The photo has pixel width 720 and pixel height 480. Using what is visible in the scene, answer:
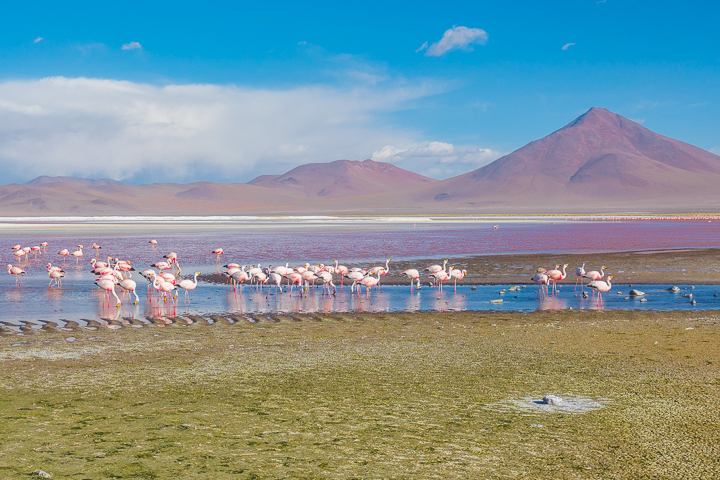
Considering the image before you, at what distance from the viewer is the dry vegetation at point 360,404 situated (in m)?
5.51

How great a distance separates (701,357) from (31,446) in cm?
863

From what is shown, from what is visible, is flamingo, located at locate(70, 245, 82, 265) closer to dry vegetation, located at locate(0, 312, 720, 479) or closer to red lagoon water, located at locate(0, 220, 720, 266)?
red lagoon water, located at locate(0, 220, 720, 266)

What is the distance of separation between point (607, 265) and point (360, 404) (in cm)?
2093

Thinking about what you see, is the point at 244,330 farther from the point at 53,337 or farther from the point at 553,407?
the point at 553,407


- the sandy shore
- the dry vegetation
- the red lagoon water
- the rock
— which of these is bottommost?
the dry vegetation

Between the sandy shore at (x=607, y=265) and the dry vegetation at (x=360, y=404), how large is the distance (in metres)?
9.96

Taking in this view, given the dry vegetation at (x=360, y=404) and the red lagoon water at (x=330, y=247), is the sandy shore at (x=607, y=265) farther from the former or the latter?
the dry vegetation at (x=360, y=404)

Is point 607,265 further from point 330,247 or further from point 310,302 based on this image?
point 330,247

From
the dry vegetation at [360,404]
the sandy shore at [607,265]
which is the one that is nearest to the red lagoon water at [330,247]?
the sandy shore at [607,265]

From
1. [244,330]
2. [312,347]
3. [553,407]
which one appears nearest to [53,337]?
[244,330]

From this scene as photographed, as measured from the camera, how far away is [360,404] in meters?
7.21

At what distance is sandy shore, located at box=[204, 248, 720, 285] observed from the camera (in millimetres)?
21531

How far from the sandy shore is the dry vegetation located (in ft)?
32.7

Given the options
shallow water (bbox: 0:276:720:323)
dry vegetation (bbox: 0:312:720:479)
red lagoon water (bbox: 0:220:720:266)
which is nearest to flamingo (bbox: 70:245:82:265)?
red lagoon water (bbox: 0:220:720:266)
